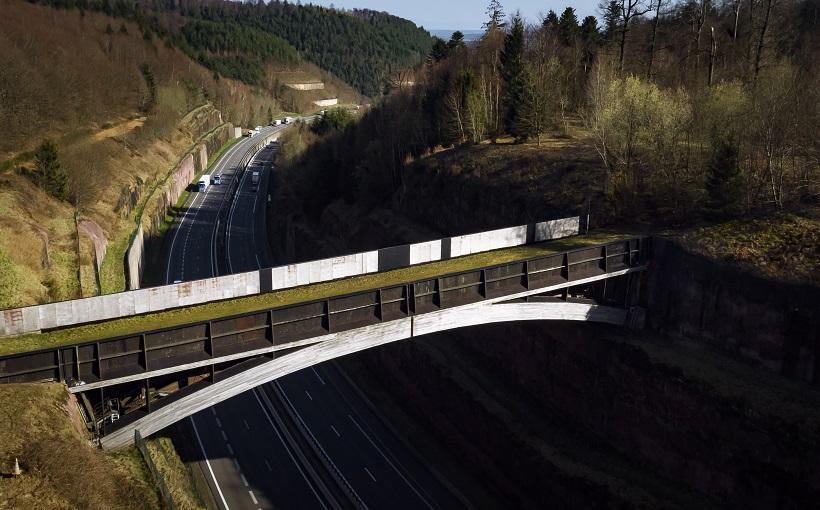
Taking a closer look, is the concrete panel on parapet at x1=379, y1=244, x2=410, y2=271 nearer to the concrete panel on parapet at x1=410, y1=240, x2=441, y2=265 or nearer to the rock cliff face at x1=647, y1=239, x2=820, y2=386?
the concrete panel on parapet at x1=410, y1=240, x2=441, y2=265

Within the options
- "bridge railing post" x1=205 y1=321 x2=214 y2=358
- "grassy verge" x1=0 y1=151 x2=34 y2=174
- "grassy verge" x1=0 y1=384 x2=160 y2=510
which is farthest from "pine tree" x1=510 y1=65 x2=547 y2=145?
"grassy verge" x1=0 y1=384 x2=160 y2=510

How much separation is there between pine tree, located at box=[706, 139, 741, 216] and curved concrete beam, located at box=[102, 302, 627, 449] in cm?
613

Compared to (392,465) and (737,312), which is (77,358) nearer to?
(392,465)

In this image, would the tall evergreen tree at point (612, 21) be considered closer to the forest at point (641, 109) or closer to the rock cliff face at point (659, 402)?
the forest at point (641, 109)

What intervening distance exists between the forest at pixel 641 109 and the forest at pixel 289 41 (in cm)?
8683

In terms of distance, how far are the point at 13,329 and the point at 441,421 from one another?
58.7 feet

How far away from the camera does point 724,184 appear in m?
25.9

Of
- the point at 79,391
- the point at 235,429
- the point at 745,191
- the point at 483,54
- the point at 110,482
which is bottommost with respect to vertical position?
the point at 235,429

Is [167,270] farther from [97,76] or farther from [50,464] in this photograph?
[50,464]

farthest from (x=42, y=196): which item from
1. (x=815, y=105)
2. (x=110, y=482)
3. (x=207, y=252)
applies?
(x=815, y=105)

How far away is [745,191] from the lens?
2723cm

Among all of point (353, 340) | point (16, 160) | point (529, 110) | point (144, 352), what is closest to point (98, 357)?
point (144, 352)

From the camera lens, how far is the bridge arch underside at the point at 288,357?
16.5 metres

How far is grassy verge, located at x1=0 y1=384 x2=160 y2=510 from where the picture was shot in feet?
40.7
